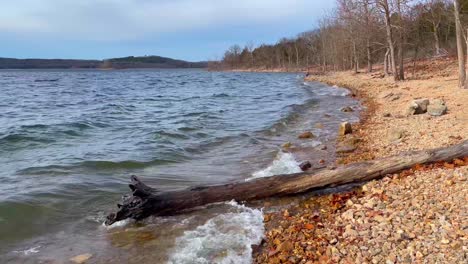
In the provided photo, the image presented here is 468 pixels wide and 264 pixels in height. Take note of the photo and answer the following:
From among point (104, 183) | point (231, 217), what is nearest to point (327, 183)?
point (231, 217)

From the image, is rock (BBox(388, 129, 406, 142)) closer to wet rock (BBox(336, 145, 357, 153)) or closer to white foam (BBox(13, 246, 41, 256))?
wet rock (BBox(336, 145, 357, 153))

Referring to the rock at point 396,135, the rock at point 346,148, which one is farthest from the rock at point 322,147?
the rock at point 396,135

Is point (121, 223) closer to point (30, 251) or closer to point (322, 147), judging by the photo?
point (30, 251)

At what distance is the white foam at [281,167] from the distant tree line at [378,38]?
11520mm

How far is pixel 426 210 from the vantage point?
5.70m

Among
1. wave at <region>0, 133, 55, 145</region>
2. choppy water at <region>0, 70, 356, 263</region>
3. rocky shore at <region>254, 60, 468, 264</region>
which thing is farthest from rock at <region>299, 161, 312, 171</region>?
wave at <region>0, 133, 55, 145</region>

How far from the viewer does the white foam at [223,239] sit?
5527mm

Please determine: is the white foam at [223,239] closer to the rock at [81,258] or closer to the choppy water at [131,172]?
the choppy water at [131,172]

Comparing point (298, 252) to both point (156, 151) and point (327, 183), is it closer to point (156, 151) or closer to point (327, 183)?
point (327, 183)

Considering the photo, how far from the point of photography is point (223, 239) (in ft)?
19.9

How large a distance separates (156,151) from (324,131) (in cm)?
608

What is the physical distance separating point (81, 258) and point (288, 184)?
11.6 feet

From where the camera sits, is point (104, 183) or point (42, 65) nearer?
point (104, 183)

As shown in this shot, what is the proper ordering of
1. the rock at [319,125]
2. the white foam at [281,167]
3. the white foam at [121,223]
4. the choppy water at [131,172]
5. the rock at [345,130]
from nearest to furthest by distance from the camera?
the choppy water at [131,172], the white foam at [121,223], the white foam at [281,167], the rock at [345,130], the rock at [319,125]
